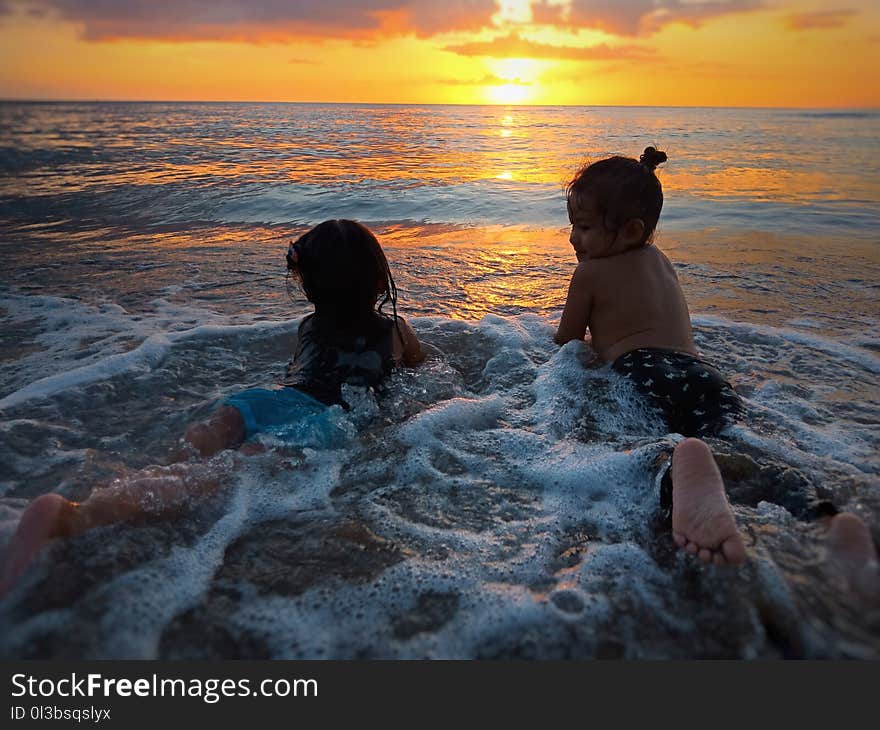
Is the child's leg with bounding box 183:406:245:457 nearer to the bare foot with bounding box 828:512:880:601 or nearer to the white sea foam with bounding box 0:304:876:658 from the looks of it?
the white sea foam with bounding box 0:304:876:658

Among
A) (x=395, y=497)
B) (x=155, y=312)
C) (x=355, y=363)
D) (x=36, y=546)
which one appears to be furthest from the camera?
(x=155, y=312)

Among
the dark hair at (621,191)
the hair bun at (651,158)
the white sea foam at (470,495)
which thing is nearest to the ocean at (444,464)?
the white sea foam at (470,495)

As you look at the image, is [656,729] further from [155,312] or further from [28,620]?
[155,312]

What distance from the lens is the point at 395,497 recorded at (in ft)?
7.38

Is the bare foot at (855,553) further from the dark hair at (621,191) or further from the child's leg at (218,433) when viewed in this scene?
the child's leg at (218,433)

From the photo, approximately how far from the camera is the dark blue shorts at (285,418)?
253cm

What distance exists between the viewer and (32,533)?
5.98 feet

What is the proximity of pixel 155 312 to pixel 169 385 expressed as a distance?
1409 millimetres

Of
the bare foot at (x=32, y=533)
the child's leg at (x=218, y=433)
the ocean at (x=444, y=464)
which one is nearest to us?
the ocean at (x=444, y=464)

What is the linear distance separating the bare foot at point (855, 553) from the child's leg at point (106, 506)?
2.07 metres

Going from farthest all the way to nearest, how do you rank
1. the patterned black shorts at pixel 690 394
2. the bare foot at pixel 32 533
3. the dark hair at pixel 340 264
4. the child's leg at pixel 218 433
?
the dark hair at pixel 340 264, the patterned black shorts at pixel 690 394, the child's leg at pixel 218 433, the bare foot at pixel 32 533

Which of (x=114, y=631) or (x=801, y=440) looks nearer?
(x=114, y=631)

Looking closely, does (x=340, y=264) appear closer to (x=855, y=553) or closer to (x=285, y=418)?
(x=285, y=418)

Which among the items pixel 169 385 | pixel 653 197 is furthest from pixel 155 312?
pixel 653 197
